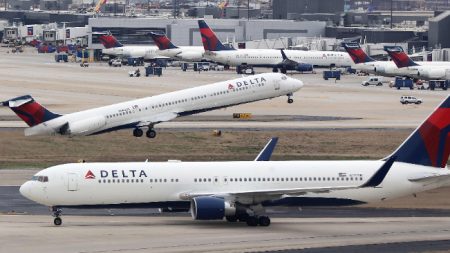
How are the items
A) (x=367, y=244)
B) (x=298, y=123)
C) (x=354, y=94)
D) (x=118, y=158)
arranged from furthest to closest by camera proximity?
(x=354, y=94) → (x=298, y=123) → (x=118, y=158) → (x=367, y=244)

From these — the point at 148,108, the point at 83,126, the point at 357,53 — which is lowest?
the point at 83,126

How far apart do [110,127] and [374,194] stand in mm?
43527

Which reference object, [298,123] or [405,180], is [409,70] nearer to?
[298,123]

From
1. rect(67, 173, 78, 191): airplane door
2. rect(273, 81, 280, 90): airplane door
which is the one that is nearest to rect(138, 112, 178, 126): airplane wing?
rect(273, 81, 280, 90): airplane door

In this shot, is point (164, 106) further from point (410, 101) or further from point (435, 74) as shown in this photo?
point (435, 74)

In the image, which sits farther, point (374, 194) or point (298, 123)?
point (298, 123)

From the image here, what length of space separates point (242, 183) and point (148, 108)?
144ft

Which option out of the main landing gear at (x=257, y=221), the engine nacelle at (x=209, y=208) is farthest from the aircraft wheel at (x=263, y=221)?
the engine nacelle at (x=209, y=208)

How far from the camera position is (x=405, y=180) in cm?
6394

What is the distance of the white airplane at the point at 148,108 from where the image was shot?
9738cm

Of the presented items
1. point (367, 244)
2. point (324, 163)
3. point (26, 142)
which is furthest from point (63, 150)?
point (367, 244)

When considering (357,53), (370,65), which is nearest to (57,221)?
(370,65)

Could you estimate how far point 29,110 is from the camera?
315ft

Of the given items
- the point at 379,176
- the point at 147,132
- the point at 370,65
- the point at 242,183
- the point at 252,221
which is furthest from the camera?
the point at 370,65
